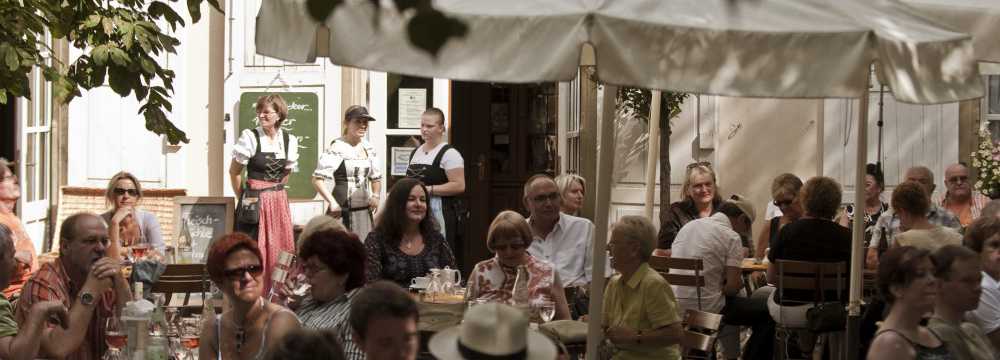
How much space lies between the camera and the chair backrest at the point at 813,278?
334 inches

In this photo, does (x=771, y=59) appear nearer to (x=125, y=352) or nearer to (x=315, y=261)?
(x=315, y=261)

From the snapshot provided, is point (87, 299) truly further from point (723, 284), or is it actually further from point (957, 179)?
point (957, 179)

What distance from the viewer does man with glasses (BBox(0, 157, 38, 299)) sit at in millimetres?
9039

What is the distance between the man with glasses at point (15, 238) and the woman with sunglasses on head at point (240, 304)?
11.2 ft

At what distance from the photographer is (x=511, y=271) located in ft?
24.0

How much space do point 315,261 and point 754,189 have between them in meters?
8.16

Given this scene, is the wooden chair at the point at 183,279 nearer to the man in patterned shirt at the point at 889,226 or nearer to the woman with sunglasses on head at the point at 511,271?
the woman with sunglasses on head at the point at 511,271

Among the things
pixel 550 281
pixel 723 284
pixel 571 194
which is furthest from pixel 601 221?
pixel 571 194

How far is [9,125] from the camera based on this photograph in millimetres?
14727

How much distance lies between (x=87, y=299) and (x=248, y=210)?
623 centimetres

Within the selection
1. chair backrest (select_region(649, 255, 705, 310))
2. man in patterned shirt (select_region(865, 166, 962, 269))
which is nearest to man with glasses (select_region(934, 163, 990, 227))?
man in patterned shirt (select_region(865, 166, 962, 269))

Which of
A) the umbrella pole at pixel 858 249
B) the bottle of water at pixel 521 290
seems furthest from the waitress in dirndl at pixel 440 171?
the bottle of water at pixel 521 290

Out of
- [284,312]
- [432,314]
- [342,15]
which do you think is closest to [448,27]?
[342,15]

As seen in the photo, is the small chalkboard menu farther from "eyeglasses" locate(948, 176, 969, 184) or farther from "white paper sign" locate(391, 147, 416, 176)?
"eyeglasses" locate(948, 176, 969, 184)
